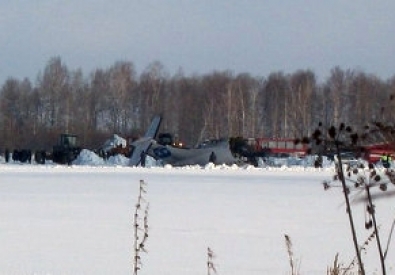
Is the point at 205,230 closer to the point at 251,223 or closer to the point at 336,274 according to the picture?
the point at 251,223

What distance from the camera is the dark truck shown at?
46338 millimetres

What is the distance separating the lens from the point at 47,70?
86438 millimetres

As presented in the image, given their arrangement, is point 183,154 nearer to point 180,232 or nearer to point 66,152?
point 66,152

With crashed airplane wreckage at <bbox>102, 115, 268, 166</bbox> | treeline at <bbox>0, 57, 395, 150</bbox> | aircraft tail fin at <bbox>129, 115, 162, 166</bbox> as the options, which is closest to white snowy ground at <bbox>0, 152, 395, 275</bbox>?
aircraft tail fin at <bbox>129, 115, 162, 166</bbox>

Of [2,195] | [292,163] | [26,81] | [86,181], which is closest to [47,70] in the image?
[26,81]

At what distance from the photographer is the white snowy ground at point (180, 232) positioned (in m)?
7.30

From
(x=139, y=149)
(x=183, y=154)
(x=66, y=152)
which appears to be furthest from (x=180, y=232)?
(x=66, y=152)

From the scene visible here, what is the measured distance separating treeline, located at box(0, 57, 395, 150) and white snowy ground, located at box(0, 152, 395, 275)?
58823 mm

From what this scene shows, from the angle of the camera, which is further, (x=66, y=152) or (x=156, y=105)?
(x=156, y=105)

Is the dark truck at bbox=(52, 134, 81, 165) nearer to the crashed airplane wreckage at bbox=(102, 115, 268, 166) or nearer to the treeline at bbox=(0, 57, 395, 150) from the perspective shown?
the crashed airplane wreckage at bbox=(102, 115, 268, 166)

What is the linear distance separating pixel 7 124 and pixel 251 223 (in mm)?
73924

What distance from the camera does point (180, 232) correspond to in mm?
9844

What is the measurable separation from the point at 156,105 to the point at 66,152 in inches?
1365

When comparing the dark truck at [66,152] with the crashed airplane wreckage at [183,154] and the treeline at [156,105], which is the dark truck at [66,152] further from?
the treeline at [156,105]
